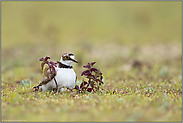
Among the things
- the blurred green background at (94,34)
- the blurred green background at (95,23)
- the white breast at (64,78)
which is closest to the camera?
the white breast at (64,78)

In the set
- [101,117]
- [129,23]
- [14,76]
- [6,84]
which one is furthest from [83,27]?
[101,117]

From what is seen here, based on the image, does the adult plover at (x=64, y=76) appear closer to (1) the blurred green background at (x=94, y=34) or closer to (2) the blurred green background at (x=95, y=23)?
(1) the blurred green background at (x=94, y=34)

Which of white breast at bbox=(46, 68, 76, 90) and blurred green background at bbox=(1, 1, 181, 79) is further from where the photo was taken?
blurred green background at bbox=(1, 1, 181, 79)

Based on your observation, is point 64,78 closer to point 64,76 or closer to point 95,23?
point 64,76

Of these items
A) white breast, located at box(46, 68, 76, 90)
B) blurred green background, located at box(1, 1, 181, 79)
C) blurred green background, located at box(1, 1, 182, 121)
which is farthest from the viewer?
blurred green background, located at box(1, 1, 181, 79)

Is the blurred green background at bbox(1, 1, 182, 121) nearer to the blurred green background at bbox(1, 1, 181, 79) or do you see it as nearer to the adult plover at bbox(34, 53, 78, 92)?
the blurred green background at bbox(1, 1, 181, 79)

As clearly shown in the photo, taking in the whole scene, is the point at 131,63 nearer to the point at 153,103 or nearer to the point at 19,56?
the point at 153,103

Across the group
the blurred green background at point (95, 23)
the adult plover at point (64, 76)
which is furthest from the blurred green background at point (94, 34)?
the adult plover at point (64, 76)

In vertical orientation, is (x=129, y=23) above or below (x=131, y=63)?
above

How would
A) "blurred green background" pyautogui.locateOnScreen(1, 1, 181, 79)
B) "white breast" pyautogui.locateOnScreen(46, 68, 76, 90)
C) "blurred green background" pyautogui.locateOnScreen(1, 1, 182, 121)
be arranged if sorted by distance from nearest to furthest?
"white breast" pyautogui.locateOnScreen(46, 68, 76, 90) → "blurred green background" pyautogui.locateOnScreen(1, 1, 182, 121) → "blurred green background" pyautogui.locateOnScreen(1, 1, 181, 79)

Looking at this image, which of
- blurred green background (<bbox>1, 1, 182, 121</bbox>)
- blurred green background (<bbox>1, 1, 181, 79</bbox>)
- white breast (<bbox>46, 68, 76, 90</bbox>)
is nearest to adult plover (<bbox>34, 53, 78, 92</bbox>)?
white breast (<bbox>46, 68, 76, 90</bbox>)

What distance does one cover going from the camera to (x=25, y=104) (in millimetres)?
4641

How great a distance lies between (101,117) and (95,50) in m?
12.6

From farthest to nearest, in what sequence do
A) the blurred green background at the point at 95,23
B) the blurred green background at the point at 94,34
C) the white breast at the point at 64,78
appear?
the blurred green background at the point at 95,23
the blurred green background at the point at 94,34
the white breast at the point at 64,78
